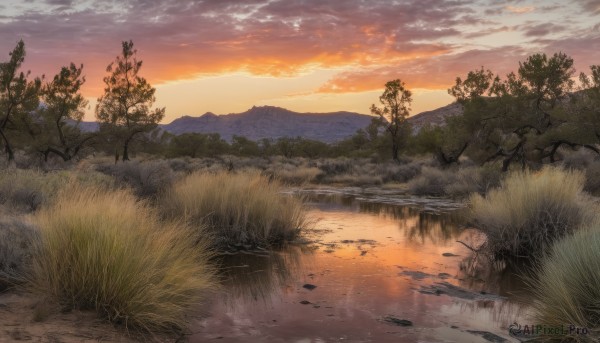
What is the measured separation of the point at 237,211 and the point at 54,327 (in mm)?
5820

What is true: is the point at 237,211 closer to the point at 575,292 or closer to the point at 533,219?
the point at 533,219

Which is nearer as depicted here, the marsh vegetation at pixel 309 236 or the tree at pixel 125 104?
the marsh vegetation at pixel 309 236

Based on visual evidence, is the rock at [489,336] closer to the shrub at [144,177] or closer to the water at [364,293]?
the water at [364,293]

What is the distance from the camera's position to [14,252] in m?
5.62

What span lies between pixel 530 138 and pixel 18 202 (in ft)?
70.6

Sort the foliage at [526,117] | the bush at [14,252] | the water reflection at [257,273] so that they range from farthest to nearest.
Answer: the foliage at [526,117]
the water reflection at [257,273]
the bush at [14,252]

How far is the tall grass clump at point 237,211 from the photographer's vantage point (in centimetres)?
990

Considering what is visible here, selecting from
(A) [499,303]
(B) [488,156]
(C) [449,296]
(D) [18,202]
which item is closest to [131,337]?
(C) [449,296]

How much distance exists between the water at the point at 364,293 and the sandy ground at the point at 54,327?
0.91 meters

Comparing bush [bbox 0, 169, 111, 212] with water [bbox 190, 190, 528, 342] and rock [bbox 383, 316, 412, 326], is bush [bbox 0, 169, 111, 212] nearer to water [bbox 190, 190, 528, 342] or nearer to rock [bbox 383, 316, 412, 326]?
water [bbox 190, 190, 528, 342]

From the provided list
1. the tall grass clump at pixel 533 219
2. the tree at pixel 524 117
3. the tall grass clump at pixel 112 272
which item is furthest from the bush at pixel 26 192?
the tree at pixel 524 117

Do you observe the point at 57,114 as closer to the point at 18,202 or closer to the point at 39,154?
the point at 39,154

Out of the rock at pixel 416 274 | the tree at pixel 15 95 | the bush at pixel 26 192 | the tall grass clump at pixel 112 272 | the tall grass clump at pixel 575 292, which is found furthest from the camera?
the tree at pixel 15 95

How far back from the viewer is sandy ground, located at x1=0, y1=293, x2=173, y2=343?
4.18 meters
